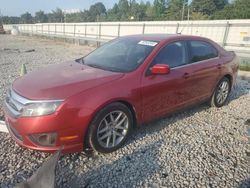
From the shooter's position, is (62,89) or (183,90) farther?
(183,90)

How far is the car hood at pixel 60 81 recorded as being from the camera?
3.06m

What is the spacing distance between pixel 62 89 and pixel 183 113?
280 cm

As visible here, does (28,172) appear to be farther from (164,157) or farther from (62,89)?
(164,157)

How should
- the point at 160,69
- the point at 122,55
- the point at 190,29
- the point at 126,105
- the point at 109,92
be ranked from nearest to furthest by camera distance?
the point at 109,92, the point at 126,105, the point at 160,69, the point at 122,55, the point at 190,29

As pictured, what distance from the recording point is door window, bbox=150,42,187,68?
3991 mm

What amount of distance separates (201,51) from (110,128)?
8.21 feet

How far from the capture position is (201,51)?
4836 millimetres

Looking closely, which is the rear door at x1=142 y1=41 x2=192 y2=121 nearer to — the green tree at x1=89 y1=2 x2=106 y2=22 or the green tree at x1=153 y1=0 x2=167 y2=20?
the green tree at x1=153 y1=0 x2=167 y2=20

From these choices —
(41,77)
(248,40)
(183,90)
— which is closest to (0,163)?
(41,77)

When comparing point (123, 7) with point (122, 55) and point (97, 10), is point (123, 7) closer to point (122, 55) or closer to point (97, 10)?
point (97, 10)

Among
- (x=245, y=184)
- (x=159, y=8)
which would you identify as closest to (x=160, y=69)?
(x=245, y=184)

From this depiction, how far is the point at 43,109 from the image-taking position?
2.94m

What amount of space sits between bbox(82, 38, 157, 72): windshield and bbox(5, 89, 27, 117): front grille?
129 cm

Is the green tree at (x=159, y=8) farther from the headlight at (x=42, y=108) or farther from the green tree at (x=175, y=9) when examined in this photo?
the headlight at (x=42, y=108)
